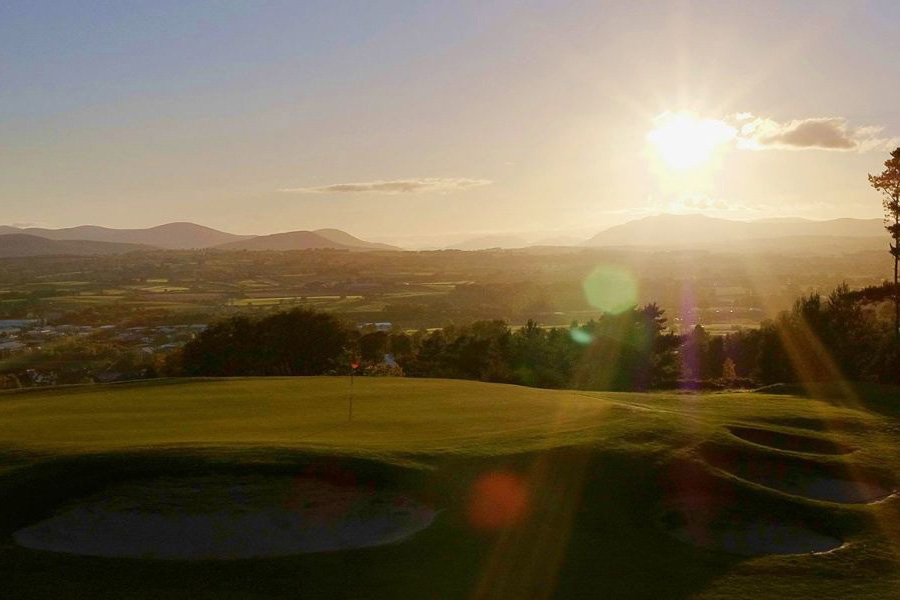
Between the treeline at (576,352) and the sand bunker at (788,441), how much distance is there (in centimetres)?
2392

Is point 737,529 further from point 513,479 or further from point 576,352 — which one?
point 576,352

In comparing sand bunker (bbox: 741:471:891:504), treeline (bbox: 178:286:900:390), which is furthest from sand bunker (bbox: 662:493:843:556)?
treeline (bbox: 178:286:900:390)

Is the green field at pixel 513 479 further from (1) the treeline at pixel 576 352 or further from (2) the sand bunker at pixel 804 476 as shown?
(1) the treeline at pixel 576 352

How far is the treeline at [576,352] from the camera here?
43875 mm

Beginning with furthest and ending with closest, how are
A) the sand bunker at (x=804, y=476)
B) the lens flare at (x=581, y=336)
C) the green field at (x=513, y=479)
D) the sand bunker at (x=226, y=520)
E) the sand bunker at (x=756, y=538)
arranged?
1. the lens flare at (x=581, y=336)
2. the sand bunker at (x=804, y=476)
3. the sand bunker at (x=756, y=538)
4. the sand bunker at (x=226, y=520)
5. the green field at (x=513, y=479)

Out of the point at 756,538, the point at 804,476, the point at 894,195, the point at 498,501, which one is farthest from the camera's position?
the point at 894,195

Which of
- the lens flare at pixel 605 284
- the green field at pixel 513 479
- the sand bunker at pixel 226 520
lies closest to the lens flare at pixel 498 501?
the green field at pixel 513 479

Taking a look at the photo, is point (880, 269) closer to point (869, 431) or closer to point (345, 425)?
point (869, 431)

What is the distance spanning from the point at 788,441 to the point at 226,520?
13468mm

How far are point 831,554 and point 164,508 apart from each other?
1067cm

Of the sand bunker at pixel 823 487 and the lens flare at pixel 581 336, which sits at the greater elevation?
the lens flare at pixel 581 336

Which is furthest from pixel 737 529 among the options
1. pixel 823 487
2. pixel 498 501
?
pixel 498 501

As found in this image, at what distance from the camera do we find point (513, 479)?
13.8m

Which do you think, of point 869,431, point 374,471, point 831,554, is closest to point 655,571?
point 831,554
